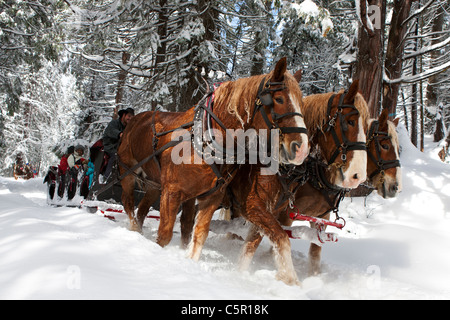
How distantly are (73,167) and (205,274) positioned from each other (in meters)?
6.55

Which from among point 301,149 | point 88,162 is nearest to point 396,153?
point 301,149

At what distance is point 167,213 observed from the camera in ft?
11.4

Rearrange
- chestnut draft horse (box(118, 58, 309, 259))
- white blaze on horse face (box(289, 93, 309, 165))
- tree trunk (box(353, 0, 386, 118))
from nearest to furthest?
1. white blaze on horse face (box(289, 93, 309, 165))
2. chestnut draft horse (box(118, 58, 309, 259))
3. tree trunk (box(353, 0, 386, 118))

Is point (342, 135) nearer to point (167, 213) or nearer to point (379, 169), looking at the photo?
point (379, 169)

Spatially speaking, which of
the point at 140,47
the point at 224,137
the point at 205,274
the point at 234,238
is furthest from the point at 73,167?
the point at 205,274

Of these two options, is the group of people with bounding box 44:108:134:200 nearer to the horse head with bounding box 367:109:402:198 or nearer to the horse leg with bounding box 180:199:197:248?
the horse leg with bounding box 180:199:197:248

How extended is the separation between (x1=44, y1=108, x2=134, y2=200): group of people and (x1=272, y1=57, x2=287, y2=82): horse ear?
3.06 m

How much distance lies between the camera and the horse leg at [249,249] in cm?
382

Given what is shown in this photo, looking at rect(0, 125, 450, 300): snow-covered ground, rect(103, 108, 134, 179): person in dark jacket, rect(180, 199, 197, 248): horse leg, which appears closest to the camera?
rect(0, 125, 450, 300): snow-covered ground

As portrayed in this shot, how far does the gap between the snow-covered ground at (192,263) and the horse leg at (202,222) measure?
229 millimetres

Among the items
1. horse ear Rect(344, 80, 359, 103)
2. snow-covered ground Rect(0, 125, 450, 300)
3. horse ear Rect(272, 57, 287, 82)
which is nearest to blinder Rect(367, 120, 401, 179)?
horse ear Rect(344, 80, 359, 103)

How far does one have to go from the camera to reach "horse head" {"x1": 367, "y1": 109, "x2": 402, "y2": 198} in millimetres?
4270

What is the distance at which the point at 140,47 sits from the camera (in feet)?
29.6

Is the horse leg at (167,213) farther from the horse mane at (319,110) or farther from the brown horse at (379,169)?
the horse mane at (319,110)
